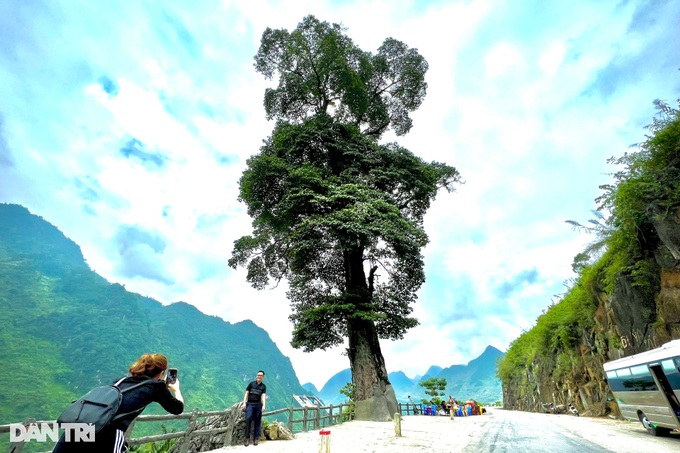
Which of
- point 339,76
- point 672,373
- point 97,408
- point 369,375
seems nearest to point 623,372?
point 672,373

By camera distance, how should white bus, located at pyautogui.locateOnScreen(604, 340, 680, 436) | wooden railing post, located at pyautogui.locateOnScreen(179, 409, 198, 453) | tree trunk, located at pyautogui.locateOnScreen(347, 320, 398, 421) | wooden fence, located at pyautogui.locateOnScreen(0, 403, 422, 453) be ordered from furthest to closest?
tree trunk, located at pyautogui.locateOnScreen(347, 320, 398, 421) → white bus, located at pyautogui.locateOnScreen(604, 340, 680, 436) → wooden railing post, located at pyautogui.locateOnScreen(179, 409, 198, 453) → wooden fence, located at pyautogui.locateOnScreen(0, 403, 422, 453)

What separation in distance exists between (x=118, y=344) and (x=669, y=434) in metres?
93.6

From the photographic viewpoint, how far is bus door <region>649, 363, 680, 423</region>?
9281 millimetres

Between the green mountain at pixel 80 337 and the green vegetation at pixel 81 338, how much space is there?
19 cm

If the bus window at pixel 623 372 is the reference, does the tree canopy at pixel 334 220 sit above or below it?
above

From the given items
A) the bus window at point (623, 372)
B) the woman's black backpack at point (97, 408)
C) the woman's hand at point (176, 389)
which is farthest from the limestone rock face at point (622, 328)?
the woman's black backpack at point (97, 408)

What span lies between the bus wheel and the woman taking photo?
48.1 ft

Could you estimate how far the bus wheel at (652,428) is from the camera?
34.0ft

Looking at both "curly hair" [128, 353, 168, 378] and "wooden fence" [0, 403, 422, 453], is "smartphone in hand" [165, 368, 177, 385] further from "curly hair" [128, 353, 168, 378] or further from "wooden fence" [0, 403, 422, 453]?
"wooden fence" [0, 403, 422, 453]

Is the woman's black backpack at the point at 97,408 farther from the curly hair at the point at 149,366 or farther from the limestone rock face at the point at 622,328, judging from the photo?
the limestone rock face at the point at 622,328

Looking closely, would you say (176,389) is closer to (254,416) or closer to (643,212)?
(254,416)

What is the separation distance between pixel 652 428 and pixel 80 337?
92.4 meters

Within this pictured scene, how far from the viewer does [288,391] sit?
116 m

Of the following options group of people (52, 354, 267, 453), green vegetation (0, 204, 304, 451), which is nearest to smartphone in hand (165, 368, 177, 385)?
Result: group of people (52, 354, 267, 453)
